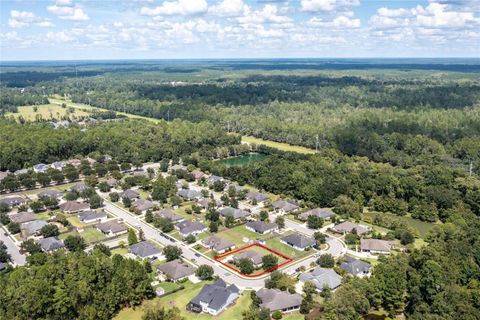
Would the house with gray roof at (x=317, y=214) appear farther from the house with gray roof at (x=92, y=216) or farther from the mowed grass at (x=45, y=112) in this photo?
the mowed grass at (x=45, y=112)

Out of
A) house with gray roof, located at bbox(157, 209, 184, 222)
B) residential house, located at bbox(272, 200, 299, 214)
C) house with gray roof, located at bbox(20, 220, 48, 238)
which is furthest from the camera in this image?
residential house, located at bbox(272, 200, 299, 214)

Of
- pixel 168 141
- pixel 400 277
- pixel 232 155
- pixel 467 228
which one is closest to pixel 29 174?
pixel 168 141

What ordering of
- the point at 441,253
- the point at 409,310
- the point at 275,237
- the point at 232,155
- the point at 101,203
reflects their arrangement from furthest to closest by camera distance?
the point at 232,155 < the point at 101,203 < the point at 275,237 < the point at 441,253 < the point at 409,310

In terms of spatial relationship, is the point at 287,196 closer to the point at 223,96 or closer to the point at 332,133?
the point at 332,133

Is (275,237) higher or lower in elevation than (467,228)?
lower

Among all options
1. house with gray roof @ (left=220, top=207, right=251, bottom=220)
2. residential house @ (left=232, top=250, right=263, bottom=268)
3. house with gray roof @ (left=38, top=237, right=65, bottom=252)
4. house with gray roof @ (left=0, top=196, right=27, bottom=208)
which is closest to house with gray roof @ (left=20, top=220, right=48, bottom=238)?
house with gray roof @ (left=38, top=237, right=65, bottom=252)

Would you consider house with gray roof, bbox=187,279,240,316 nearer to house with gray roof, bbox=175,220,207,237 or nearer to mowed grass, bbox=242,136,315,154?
house with gray roof, bbox=175,220,207,237
